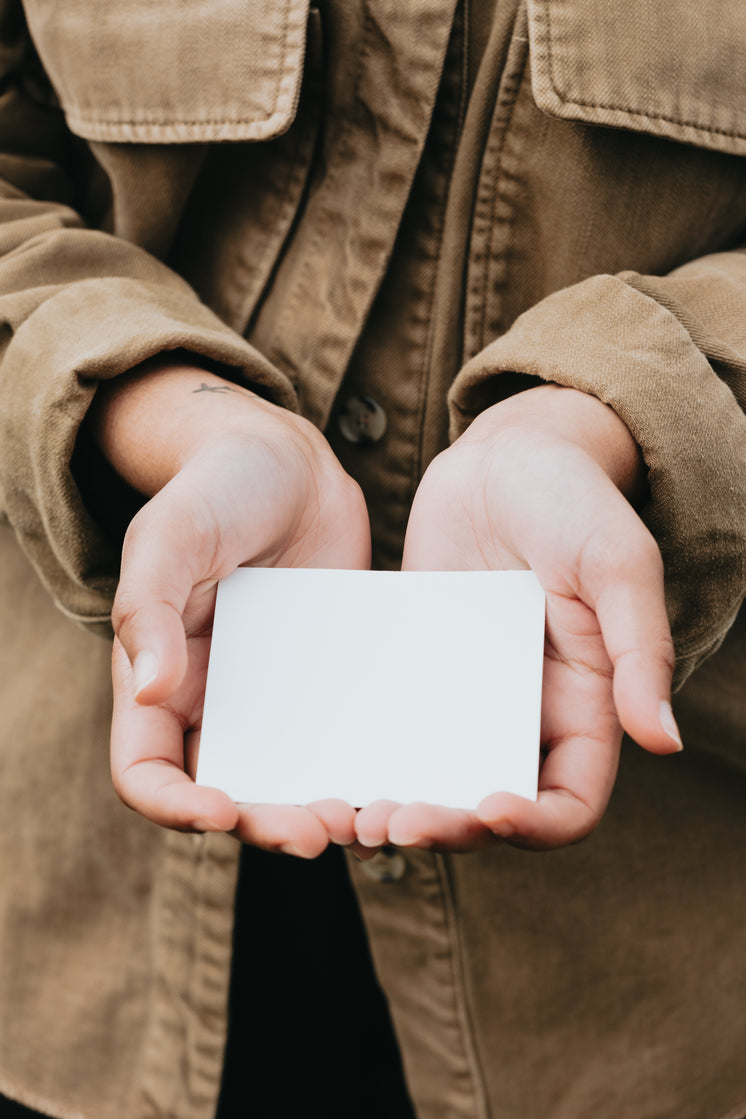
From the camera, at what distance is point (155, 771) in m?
0.58

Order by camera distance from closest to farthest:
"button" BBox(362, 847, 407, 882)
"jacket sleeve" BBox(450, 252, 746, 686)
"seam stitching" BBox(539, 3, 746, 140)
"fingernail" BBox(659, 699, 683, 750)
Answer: "fingernail" BBox(659, 699, 683, 750)
"jacket sleeve" BBox(450, 252, 746, 686)
"seam stitching" BBox(539, 3, 746, 140)
"button" BBox(362, 847, 407, 882)

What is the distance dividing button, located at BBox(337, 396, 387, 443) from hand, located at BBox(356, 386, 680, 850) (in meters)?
0.20

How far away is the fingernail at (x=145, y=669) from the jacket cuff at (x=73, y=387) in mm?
231

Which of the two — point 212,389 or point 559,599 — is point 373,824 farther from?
point 212,389

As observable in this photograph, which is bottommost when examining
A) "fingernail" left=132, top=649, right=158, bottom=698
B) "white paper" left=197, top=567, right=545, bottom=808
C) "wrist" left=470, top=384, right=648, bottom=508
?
"white paper" left=197, top=567, right=545, bottom=808

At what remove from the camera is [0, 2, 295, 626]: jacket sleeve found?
718 mm

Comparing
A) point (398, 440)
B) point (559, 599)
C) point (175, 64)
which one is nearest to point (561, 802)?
point (559, 599)

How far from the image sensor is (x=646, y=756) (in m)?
0.87

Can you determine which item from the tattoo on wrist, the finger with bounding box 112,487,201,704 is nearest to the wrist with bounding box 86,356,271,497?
Result: the tattoo on wrist

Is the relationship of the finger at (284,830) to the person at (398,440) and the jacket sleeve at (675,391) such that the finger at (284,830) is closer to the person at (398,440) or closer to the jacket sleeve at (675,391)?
the person at (398,440)

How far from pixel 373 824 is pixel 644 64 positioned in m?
0.71

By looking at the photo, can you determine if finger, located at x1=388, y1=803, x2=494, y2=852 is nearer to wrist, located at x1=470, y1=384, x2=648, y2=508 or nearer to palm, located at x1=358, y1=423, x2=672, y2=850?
palm, located at x1=358, y1=423, x2=672, y2=850

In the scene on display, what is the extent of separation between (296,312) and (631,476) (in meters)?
0.43

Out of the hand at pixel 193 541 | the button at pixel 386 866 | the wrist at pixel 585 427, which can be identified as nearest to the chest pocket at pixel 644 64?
the wrist at pixel 585 427
